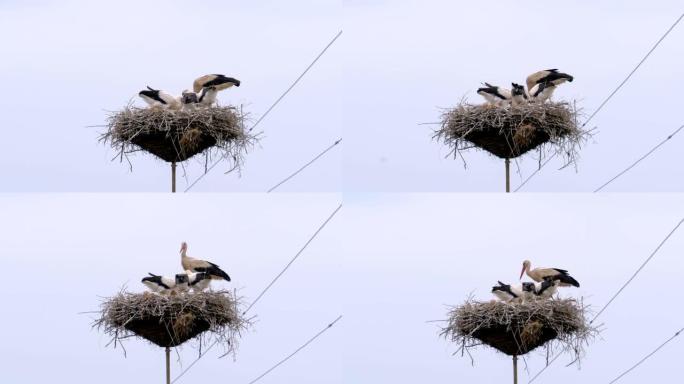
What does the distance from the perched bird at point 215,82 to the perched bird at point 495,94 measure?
70.3 inches

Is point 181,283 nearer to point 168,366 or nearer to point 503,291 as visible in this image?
point 168,366

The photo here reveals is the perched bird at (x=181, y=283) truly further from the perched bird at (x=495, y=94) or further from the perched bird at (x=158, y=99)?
the perched bird at (x=495, y=94)

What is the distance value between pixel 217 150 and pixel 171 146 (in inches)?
13.0

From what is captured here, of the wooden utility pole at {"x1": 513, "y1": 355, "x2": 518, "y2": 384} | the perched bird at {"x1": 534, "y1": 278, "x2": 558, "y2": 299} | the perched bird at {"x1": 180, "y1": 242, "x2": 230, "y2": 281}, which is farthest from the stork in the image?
the perched bird at {"x1": 180, "y1": 242, "x2": 230, "y2": 281}

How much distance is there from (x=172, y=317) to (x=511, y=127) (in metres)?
2.77

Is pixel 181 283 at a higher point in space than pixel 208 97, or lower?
lower

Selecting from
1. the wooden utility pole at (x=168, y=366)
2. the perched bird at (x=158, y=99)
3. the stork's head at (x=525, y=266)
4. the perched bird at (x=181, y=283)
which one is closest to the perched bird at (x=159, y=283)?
the perched bird at (x=181, y=283)

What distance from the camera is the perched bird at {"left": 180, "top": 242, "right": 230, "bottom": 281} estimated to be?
81.0ft

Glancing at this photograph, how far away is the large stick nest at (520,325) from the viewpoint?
24.5 meters

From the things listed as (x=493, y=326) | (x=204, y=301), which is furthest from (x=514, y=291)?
(x=204, y=301)

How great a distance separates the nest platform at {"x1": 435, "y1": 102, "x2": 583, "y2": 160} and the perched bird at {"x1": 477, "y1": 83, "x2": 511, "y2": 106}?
0.07 meters

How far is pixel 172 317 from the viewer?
80.0 feet

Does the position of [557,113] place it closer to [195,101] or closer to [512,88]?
[512,88]

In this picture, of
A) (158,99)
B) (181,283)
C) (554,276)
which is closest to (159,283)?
(181,283)
